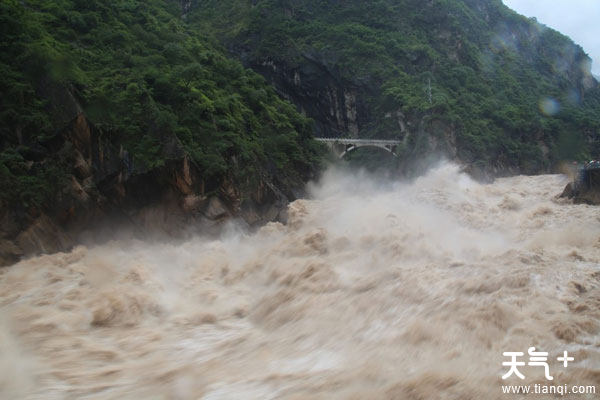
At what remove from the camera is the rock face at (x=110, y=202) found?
15672 millimetres

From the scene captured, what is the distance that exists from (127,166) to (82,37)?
26.8 ft

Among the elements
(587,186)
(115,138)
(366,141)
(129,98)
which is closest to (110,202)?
(115,138)

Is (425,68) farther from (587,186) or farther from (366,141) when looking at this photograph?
(587,186)

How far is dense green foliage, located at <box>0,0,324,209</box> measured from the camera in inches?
653

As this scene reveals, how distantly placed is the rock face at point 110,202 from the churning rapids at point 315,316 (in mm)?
1043

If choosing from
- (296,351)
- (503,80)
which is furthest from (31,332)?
(503,80)

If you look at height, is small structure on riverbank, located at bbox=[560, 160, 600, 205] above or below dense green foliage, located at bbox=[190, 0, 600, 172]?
below

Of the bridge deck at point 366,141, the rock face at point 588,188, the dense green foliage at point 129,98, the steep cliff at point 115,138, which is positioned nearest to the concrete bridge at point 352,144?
the bridge deck at point 366,141

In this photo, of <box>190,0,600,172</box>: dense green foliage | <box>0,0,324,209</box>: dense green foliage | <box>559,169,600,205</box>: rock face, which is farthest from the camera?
<box>190,0,600,172</box>: dense green foliage

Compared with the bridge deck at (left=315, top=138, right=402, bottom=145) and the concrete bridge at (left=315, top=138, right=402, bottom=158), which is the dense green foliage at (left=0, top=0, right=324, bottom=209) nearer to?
the concrete bridge at (left=315, top=138, right=402, bottom=158)

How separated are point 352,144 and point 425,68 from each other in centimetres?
1518

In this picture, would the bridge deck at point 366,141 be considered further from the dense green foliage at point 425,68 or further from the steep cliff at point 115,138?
the steep cliff at point 115,138

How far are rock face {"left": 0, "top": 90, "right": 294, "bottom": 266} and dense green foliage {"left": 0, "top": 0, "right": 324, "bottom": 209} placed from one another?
1.36 ft

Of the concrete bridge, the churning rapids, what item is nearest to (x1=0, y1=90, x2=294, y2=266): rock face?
the churning rapids
